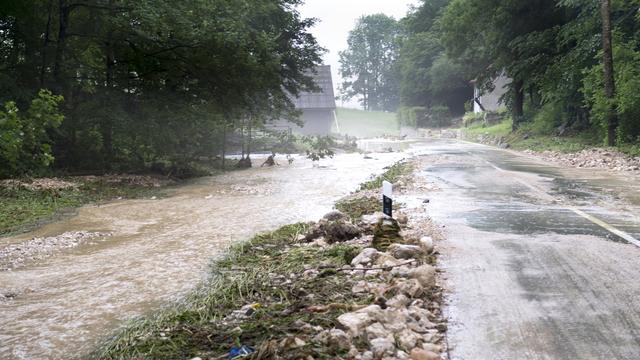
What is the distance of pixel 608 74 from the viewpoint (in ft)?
71.4

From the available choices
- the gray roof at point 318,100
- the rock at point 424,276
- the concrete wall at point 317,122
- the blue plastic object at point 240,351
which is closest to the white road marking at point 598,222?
the rock at point 424,276

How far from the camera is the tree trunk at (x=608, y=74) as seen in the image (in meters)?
21.4

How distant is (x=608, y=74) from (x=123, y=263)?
20810 millimetres

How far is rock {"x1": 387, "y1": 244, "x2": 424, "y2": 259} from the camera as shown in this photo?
6.39 meters

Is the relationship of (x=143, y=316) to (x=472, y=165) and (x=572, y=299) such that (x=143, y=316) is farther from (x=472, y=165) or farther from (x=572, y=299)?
(x=472, y=165)

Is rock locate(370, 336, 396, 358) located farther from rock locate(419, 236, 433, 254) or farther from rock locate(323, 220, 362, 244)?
rock locate(323, 220, 362, 244)

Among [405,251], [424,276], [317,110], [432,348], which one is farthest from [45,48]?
[317,110]

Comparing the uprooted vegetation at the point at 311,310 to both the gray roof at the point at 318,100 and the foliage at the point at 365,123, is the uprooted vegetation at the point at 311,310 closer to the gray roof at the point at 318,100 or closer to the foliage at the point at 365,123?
the gray roof at the point at 318,100

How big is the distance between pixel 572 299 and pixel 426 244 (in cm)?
219

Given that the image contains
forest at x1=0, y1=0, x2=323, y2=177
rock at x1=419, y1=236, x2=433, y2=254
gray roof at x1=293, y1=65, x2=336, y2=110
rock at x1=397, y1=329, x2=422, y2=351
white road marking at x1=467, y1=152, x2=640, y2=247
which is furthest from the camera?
gray roof at x1=293, y1=65, x2=336, y2=110

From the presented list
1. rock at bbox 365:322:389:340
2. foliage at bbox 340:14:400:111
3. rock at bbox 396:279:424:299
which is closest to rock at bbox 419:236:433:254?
rock at bbox 396:279:424:299

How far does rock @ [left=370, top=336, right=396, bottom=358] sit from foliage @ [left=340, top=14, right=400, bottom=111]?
365ft

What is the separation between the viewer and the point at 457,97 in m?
69.7

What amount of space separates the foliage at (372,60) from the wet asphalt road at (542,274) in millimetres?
104410
